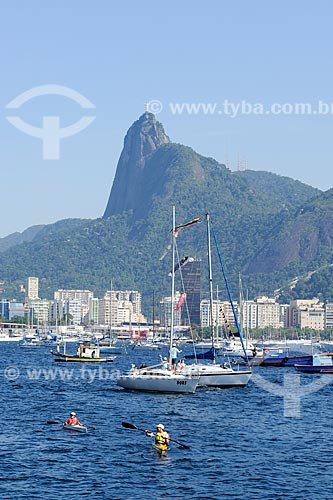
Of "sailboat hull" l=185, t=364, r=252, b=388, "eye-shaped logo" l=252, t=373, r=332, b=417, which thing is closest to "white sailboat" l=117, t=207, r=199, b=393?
"sailboat hull" l=185, t=364, r=252, b=388

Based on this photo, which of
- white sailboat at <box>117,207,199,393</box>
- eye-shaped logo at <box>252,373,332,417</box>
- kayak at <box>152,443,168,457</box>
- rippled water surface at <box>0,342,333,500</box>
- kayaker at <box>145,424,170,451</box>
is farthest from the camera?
eye-shaped logo at <box>252,373,332,417</box>

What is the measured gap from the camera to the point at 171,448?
55469mm

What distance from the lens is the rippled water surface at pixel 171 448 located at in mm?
45938

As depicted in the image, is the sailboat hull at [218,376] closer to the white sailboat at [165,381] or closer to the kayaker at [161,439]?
the white sailboat at [165,381]

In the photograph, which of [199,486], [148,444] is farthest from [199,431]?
[199,486]

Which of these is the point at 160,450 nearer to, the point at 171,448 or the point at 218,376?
the point at 171,448

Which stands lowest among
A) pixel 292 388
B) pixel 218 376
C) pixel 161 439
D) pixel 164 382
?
pixel 161 439

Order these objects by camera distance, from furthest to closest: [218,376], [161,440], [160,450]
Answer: [218,376] → [161,440] → [160,450]

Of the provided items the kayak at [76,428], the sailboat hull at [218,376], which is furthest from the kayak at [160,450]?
the sailboat hull at [218,376]

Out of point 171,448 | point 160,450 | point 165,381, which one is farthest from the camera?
point 165,381

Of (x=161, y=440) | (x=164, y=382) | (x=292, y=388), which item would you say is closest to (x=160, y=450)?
(x=161, y=440)

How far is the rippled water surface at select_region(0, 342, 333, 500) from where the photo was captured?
4594 cm

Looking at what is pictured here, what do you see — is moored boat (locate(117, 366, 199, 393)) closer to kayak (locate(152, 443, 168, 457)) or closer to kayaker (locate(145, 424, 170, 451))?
kayaker (locate(145, 424, 170, 451))

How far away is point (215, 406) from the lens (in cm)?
7675
